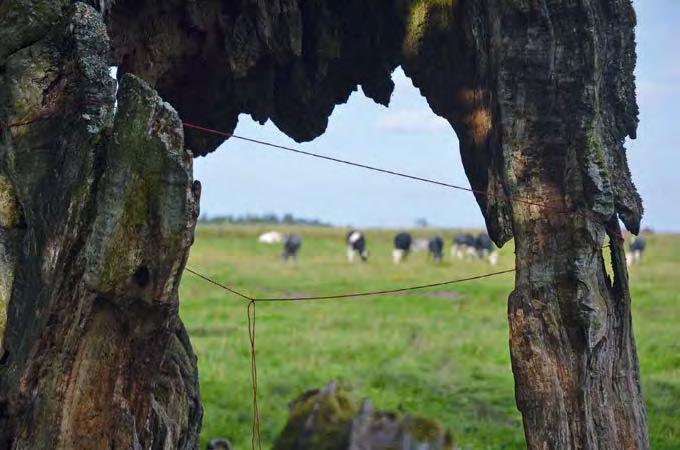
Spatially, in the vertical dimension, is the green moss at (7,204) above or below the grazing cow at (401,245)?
below

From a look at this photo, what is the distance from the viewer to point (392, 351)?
680 inches

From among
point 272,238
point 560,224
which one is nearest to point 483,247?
point 272,238

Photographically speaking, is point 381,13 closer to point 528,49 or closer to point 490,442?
point 528,49

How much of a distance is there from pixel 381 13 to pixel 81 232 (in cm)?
443

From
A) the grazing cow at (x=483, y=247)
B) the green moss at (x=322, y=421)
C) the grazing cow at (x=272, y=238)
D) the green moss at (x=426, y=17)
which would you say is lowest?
the green moss at (x=322, y=421)

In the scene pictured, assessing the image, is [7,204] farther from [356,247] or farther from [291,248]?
[356,247]

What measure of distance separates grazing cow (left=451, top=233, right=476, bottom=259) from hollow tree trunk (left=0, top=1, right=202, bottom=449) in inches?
1659

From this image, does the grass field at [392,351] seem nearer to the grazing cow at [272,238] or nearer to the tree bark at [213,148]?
the tree bark at [213,148]

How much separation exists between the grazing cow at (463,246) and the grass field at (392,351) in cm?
1641

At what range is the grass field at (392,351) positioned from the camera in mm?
12805

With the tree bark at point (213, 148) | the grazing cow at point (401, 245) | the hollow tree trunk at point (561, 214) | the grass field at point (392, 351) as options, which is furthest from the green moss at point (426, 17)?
the grazing cow at point (401, 245)

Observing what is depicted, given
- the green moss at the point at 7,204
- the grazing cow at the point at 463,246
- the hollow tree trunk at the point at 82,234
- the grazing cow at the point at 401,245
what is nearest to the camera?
the hollow tree trunk at the point at 82,234

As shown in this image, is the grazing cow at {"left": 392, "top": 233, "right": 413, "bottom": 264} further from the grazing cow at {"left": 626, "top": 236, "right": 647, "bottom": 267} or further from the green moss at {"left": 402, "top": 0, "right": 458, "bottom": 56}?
A: the green moss at {"left": 402, "top": 0, "right": 458, "bottom": 56}

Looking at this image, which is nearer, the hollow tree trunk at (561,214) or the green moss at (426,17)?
the hollow tree trunk at (561,214)
